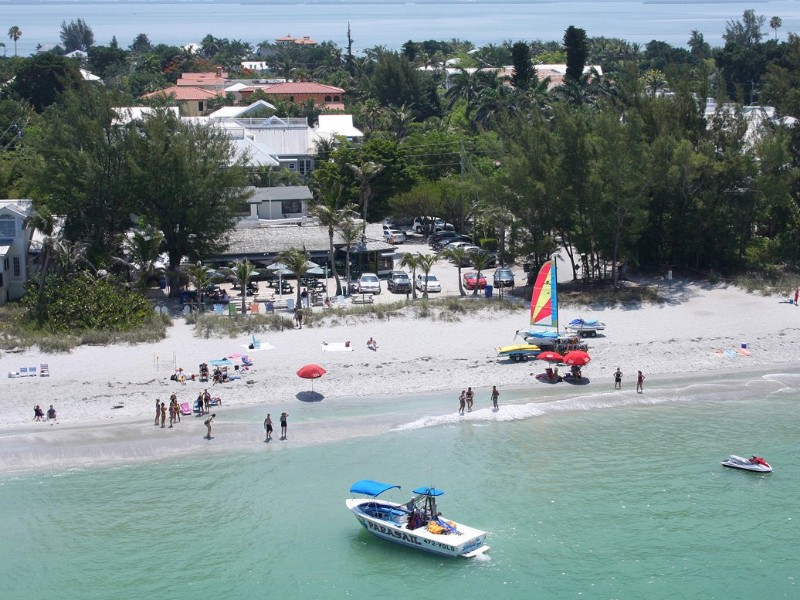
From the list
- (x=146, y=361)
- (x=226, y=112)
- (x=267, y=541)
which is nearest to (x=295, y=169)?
(x=226, y=112)

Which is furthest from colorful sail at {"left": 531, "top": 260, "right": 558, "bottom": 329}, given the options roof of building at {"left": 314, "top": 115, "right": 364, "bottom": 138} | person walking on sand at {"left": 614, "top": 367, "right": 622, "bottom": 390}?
roof of building at {"left": 314, "top": 115, "right": 364, "bottom": 138}

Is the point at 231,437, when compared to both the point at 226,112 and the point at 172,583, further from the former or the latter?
the point at 226,112

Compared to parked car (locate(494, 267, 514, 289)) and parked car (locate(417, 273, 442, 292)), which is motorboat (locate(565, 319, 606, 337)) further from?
parked car (locate(417, 273, 442, 292))

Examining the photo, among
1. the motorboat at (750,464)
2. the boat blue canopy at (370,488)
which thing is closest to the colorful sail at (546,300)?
the motorboat at (750,464)

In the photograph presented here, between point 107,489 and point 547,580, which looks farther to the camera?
point 107,489

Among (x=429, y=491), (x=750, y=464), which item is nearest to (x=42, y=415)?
(x=429, y=491)

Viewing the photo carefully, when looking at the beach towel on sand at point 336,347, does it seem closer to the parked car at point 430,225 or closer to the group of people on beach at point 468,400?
the group of people on beach at point 468,400

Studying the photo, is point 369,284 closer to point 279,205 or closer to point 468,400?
point 279,205
